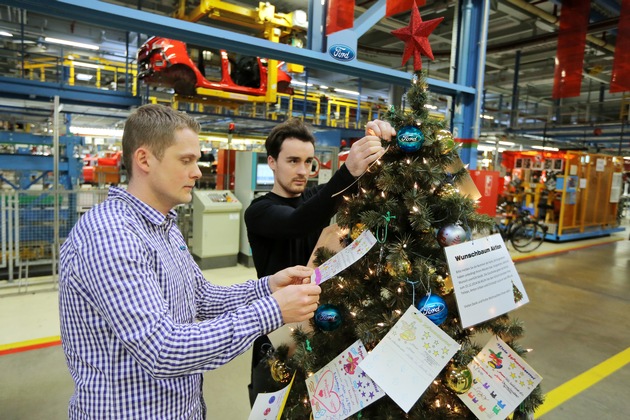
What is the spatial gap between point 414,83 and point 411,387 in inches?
39.7

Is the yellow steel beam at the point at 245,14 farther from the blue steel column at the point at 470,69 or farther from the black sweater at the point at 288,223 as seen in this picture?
the black sweater at the point at 288,223

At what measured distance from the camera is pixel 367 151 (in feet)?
4.39

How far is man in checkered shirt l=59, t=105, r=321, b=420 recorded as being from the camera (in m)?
0.95

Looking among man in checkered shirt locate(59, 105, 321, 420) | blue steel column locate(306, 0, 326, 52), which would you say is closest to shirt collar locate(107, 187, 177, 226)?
man in checkered shirt locate(59, 105, 321, 420)

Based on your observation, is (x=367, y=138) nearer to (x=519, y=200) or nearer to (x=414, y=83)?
(x=414, y=83)

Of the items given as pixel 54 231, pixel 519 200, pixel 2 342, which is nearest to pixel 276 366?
pixel 2 342

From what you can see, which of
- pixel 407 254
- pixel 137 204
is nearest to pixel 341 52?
pixel 407 254

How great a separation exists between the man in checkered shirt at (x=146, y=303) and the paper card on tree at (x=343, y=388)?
40 centimetres

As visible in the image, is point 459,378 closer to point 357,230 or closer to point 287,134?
point 357,230

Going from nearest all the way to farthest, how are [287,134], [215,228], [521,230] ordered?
[287,134]
[215,228]
[521,230]

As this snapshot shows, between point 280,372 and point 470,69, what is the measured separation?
4.86 meters

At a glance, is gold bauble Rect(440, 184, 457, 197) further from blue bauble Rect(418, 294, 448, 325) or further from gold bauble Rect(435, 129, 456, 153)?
blue bauble Rect(418, 294, 448, 325)

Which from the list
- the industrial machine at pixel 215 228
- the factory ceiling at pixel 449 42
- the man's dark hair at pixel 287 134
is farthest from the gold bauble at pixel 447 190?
the industrial machine at pixel 215 228

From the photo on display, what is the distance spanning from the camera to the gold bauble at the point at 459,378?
1.41 metres
